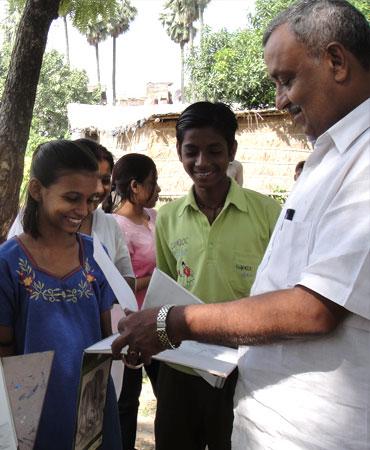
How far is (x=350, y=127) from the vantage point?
1148 millimetres

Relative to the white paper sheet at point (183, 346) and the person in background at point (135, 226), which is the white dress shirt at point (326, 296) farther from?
the person in background at point (135, 226)

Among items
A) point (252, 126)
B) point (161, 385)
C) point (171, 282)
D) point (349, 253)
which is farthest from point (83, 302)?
point (252, 126)

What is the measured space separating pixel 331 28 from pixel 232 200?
102 centimetres

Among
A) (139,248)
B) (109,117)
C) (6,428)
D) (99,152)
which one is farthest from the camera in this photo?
(109,117)

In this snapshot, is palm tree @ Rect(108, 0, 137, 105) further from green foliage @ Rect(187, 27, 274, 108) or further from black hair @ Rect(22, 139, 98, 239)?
black hair @ Rect(22, 139, 98, 239)

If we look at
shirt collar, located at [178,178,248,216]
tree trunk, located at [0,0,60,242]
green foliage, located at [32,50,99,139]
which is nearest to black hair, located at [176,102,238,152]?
shirt collar, located at [178,178,248,216]

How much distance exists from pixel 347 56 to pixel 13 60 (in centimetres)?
367

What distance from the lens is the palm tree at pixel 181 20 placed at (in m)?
43.4

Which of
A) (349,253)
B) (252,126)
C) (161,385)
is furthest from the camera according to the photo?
(252,126)

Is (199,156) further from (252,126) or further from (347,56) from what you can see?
(252,126)

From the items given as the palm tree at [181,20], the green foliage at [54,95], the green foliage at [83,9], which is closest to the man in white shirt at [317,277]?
the green foliage at [83,9]

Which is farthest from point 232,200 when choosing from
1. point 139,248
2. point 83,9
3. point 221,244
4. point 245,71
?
point 245,71

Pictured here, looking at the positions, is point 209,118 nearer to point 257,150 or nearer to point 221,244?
point 221,244

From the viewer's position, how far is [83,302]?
1.77 m
